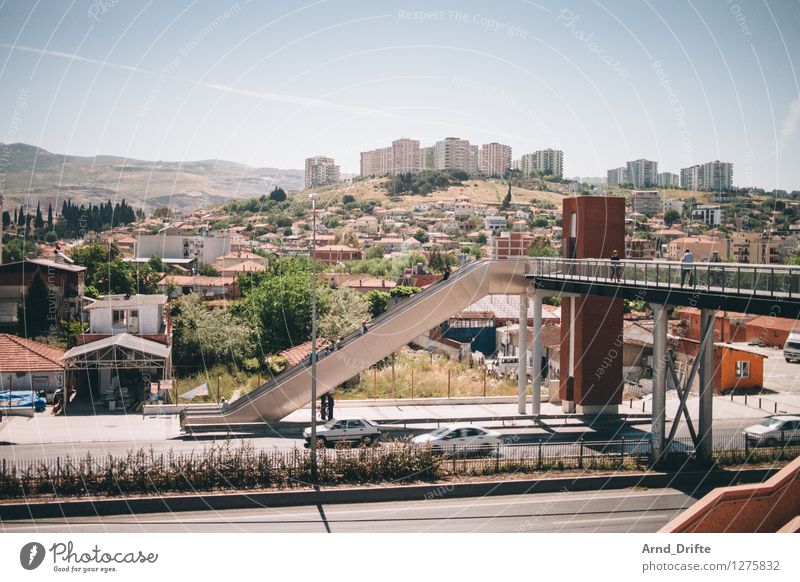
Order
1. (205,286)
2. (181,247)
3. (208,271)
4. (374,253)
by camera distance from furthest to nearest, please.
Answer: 1. (374,253)
2. (181,247)
3. (208,271)
4. (205,286)

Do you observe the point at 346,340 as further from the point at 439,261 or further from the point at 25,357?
the point at 439,261

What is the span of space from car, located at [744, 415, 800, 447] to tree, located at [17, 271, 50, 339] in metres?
28.9

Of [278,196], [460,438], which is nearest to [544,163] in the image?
[278,196]

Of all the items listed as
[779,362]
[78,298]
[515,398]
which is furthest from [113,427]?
[779,362]

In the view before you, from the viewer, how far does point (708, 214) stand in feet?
278

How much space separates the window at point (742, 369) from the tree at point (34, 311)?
29306 mm

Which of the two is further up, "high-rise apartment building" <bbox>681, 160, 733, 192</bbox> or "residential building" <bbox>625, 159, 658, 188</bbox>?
"residential building" <bbox>625, 159, 658, 188</bbox>

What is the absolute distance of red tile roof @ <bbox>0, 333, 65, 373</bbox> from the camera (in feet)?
80.0

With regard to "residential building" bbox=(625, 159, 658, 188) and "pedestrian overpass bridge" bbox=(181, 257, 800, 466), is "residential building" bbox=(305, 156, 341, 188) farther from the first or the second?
"pedestrian overpass bridge" bbox=(181, 257, 800, 466)

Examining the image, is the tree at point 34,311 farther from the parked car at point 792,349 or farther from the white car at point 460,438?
the parked car at point 792,349

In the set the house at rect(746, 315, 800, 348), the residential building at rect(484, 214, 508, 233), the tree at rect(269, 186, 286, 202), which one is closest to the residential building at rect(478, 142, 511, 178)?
the residential building at rect(484, 214, 508, 233)

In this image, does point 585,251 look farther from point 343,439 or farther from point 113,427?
point 113,427

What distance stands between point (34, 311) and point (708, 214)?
73490 millimetres

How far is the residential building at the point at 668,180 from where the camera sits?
12354 cm
